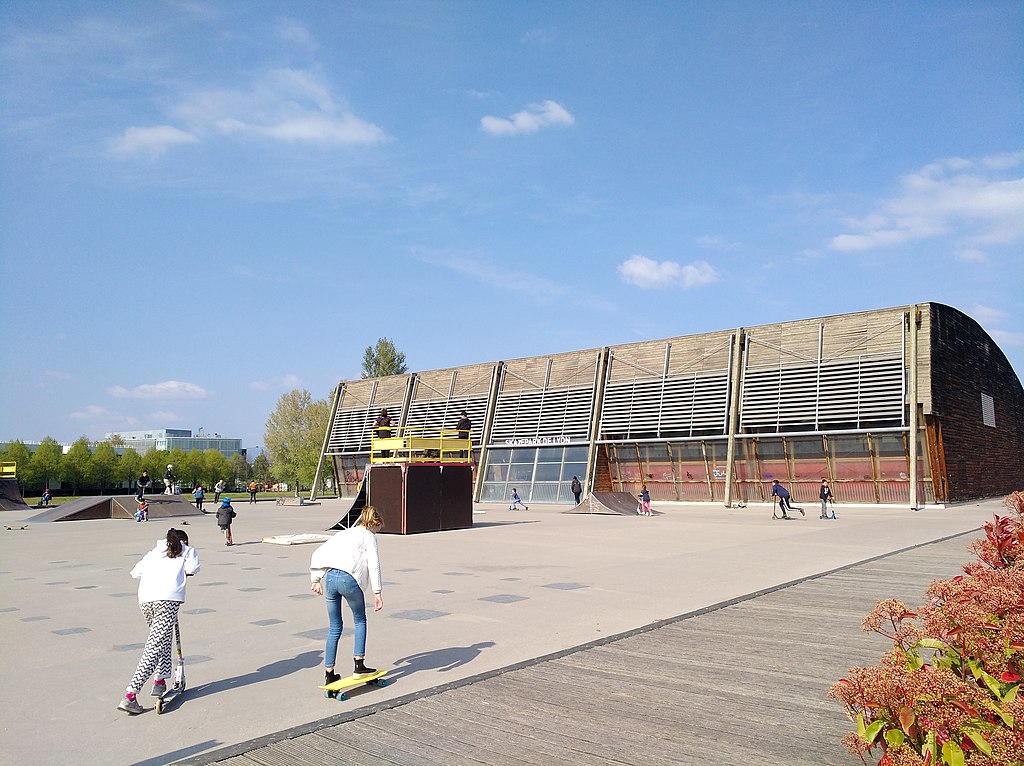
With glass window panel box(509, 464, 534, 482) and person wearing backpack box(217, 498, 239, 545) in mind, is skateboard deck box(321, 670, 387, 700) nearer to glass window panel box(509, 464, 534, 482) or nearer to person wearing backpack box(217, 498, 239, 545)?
person wearing backpack box(217, 498, 239, 545)

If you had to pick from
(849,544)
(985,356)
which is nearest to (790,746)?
(849,544)

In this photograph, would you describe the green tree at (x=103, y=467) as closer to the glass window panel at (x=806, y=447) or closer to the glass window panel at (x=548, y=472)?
the glass window panel at (x=548, y=472)

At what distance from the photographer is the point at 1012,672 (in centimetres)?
333

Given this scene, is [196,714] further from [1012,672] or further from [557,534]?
[557,534]

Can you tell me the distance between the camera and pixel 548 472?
47719 millimetres

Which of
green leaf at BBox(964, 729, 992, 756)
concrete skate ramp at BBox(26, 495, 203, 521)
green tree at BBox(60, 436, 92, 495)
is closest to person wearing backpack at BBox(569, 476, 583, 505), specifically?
concrete skate ramp at BBox(26, 495, 203, 521)

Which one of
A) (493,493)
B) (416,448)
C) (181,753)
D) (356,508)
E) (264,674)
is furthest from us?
(493,493)

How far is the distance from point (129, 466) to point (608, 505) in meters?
67.3

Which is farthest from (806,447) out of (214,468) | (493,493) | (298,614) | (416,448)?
(214,468)

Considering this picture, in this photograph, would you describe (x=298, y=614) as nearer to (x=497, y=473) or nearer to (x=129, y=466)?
(x=497, y=473)

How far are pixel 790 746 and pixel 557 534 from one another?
1846 centimetres

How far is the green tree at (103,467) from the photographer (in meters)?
78.6

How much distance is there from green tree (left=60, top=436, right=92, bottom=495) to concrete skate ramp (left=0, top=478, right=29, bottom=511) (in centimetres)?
3521

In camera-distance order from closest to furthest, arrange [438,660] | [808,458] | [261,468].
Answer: [438,660], [808,458], [261,468]
